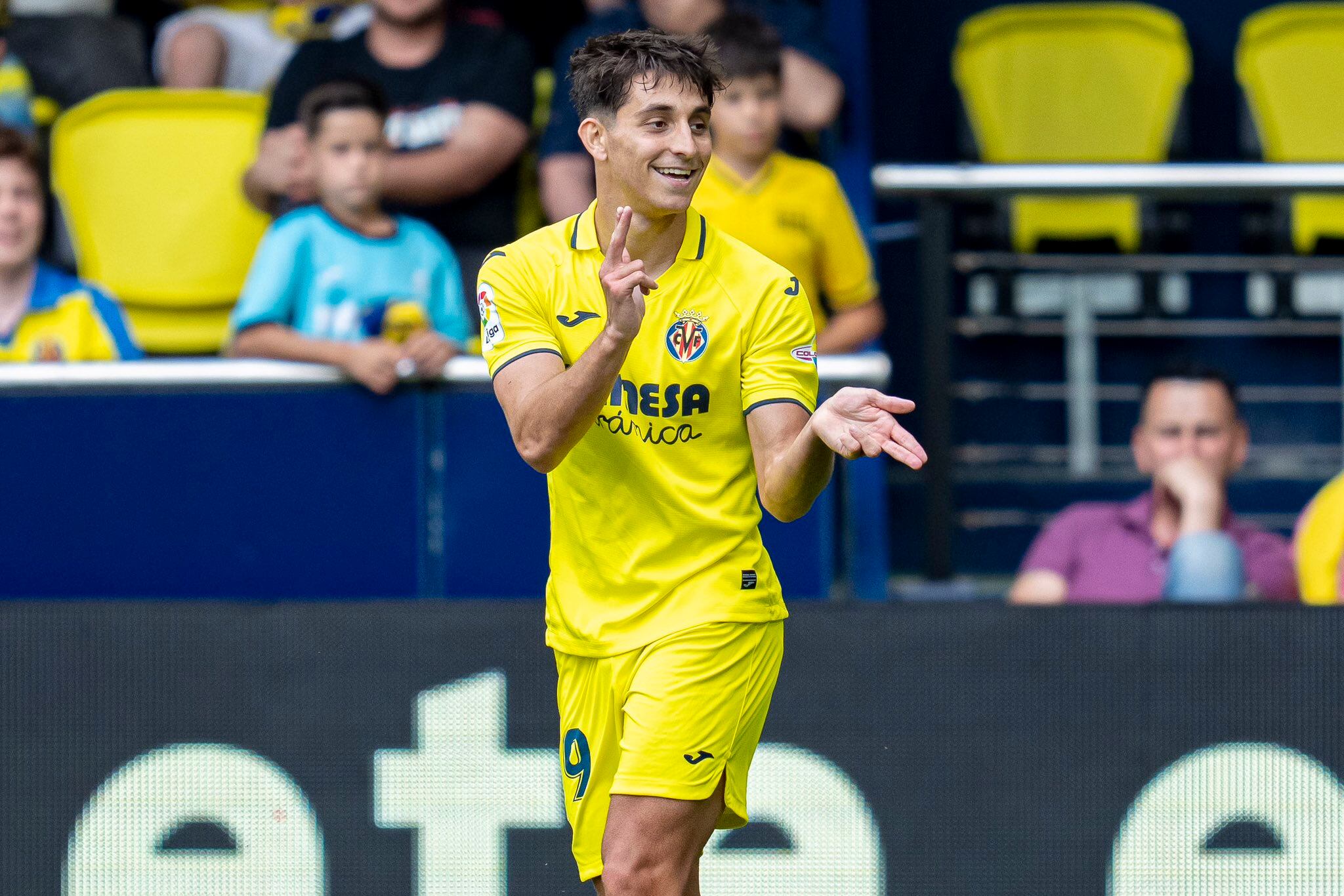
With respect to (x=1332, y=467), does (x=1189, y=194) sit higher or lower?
higher

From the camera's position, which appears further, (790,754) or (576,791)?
(790,754)

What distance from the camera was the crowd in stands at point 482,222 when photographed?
5.43 metres

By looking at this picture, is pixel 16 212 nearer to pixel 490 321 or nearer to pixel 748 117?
pixel 748 117

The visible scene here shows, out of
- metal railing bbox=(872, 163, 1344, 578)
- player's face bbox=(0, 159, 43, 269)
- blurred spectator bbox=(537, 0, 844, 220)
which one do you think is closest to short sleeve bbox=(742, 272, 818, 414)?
metal railing bbox=(872, 163, 1344, 578)

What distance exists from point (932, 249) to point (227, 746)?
244 centimetres

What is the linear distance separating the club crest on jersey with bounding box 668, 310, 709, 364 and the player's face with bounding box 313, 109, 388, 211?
7.88 ft

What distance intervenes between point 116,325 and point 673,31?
206 centimetres

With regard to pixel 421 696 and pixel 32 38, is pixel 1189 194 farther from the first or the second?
pixel 32 38

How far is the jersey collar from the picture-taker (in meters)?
3.72

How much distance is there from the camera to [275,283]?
565cm

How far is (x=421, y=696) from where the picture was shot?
16.5 ft

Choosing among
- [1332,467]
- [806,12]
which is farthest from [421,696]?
[1332,467]

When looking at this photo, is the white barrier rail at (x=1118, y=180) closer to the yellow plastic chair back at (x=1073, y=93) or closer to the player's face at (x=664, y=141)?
the player's face at (x=664, y=141)

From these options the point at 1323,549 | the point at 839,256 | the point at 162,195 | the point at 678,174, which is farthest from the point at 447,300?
the point at 1323,549
